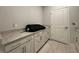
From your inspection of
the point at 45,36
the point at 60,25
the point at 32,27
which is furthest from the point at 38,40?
the point at 60,25

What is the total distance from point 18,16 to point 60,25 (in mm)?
561

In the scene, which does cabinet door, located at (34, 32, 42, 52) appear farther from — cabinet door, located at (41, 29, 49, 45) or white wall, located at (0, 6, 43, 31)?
white wall, located at (0, 6, 43, 31)

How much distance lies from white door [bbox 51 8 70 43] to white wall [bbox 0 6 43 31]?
0.63 ft

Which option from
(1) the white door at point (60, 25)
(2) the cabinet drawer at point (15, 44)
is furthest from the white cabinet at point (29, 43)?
(1) the white door at point (60, 25)

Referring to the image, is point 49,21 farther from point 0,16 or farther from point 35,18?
point 0,16

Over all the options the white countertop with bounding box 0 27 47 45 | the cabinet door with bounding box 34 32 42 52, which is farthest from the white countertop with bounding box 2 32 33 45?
the cabinet door with bounding box 34 32 42 52

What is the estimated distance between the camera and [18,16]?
920mm

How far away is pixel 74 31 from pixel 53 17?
1.10 feet

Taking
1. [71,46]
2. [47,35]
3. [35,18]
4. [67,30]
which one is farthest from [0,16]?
[71,46]

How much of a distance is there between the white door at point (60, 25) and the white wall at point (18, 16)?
0.63ft

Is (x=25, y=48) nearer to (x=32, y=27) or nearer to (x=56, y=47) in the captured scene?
(x=32, y=27)

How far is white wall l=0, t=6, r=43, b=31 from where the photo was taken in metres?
0.81
